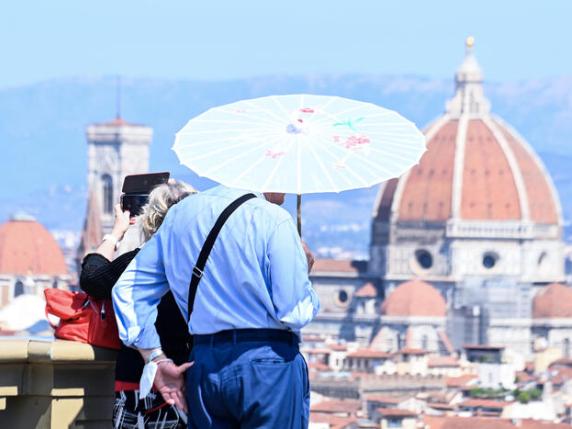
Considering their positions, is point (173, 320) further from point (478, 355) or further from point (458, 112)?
point (458, 112)

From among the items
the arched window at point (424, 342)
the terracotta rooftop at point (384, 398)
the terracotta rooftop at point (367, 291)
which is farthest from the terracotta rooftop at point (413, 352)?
the terracotta rooftop at point (367, 291)

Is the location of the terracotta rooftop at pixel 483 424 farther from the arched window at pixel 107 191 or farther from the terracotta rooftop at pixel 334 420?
the arched window at pixel 107 191

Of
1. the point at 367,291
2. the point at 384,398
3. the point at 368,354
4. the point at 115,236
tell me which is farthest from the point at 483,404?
the point at 115,236

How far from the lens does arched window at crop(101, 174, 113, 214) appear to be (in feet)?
438

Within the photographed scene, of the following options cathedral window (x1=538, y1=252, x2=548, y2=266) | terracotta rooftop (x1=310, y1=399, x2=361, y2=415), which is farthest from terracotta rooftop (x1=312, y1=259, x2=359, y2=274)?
terracotta rooftop (x1=310, y1=399, x2=361, y2=415)

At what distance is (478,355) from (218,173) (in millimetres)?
96220

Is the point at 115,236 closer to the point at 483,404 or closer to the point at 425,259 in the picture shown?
the point at 483,404

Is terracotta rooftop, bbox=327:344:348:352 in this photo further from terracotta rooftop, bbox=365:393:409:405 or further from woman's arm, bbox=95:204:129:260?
woman's arm, bbox=95:204:129:260

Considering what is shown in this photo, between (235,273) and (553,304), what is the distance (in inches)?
4539

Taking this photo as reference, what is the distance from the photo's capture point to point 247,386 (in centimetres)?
936

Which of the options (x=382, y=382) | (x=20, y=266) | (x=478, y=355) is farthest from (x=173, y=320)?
(x=20, y=266)

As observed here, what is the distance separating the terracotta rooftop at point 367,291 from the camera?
130 metres

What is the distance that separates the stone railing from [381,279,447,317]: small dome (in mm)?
111030

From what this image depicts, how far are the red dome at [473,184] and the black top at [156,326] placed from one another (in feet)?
399
